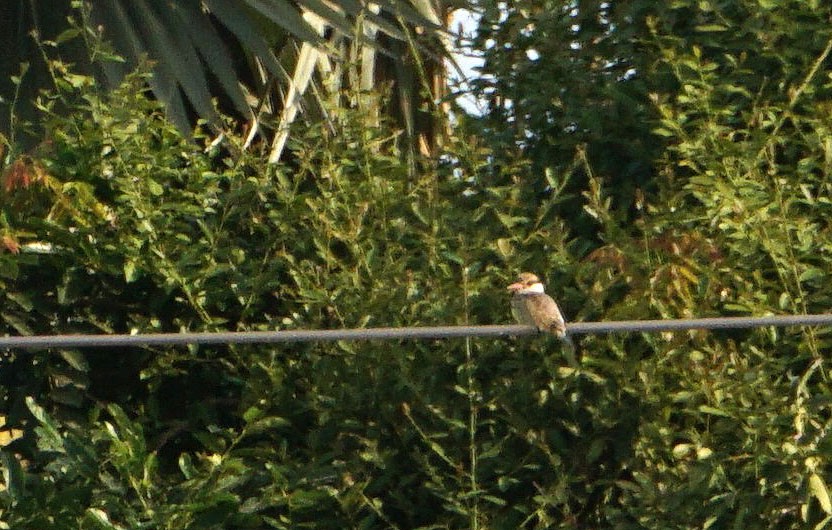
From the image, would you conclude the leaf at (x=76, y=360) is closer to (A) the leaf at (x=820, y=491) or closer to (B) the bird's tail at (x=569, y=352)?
(B) the bird's tail at (x=569, y=352)

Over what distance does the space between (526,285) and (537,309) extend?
38 cm

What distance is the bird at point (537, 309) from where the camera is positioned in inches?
157

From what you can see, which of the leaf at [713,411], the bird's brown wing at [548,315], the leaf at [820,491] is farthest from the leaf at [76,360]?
the leaf at [820,491]

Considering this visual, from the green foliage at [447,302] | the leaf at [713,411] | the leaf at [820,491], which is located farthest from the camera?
the green foliage at [447,302]

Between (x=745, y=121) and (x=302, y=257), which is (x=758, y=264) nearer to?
(x=745, y=121)

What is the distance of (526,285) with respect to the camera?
4.34 metres

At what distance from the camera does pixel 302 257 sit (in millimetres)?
4773

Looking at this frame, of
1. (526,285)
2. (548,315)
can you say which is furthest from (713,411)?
(526,285)

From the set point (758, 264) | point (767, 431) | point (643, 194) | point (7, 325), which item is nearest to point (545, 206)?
point (643, 194)

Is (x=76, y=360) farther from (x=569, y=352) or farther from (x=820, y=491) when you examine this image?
(x=820, y=491)

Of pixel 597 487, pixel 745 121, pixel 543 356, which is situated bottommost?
pixel 597 487

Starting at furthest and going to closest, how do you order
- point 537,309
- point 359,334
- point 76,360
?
point 76,360 < point 537,309 < point 359,334

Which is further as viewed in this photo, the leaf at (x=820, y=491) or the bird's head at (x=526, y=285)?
the bird's head at (x=526, y=285)

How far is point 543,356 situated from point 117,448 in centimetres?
108
